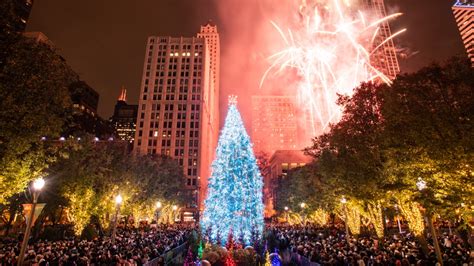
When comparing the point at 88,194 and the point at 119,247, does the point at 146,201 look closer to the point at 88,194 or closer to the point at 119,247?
the point at 88,194

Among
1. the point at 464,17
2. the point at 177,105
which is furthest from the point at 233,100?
the point at 464,17

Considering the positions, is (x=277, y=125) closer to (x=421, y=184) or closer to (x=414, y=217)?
(x=414, y=217)

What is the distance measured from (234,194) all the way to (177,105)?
89031mm

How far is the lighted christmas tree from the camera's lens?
25.5 metres

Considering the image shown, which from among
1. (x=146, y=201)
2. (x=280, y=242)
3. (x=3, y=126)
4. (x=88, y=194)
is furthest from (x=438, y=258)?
(x=146, y=201)

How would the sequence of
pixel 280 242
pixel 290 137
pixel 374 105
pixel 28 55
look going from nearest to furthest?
pixel 28 55, pixel 374 105, pixel 280 242, pixel 290 137

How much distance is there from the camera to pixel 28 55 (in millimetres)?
13734

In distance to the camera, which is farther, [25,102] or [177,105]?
[177,105]

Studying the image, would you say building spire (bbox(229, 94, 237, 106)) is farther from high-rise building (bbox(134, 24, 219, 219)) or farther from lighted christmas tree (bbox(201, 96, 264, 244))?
high-rise building (bbox(134, 24, 219, 219))

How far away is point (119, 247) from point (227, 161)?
11.9 meters

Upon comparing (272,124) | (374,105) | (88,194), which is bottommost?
(88,194)

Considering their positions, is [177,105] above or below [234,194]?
above

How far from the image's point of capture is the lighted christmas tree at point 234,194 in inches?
1005

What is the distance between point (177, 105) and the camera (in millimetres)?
109750
